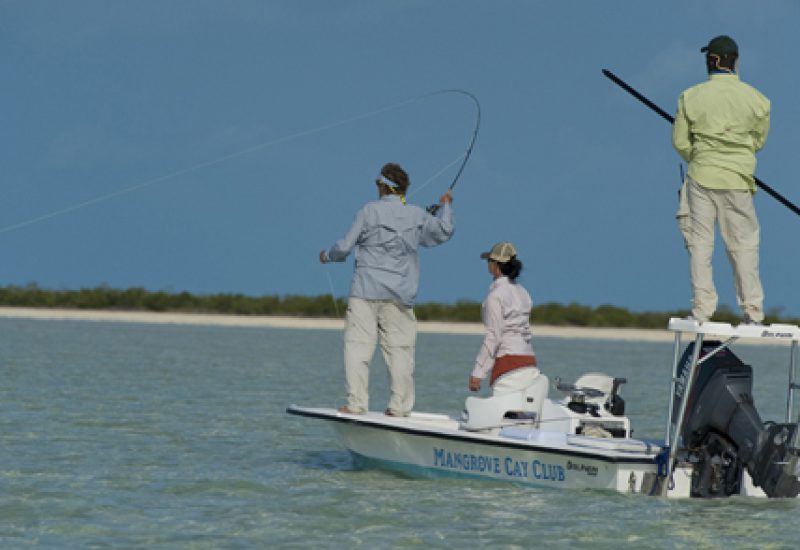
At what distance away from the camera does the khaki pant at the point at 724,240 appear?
9586 mm

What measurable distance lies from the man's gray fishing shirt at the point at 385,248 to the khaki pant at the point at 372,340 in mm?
100

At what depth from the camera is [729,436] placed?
31.8 feet

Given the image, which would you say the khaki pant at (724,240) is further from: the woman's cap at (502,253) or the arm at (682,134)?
the woman's cap at (502,253)

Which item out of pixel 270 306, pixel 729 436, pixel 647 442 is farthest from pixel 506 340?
pixel 270 306

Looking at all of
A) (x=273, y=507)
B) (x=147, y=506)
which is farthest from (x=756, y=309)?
(x=147, y=506)

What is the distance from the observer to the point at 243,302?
179ft

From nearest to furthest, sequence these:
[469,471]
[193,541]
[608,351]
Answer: [193,541]
[469,471]
[608,351]

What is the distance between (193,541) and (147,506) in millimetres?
1268

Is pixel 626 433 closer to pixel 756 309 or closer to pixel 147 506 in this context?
pixel 756 309

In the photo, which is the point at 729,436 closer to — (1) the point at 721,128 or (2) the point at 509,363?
(2) the point at 509,363

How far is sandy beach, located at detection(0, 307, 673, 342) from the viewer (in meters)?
49.6

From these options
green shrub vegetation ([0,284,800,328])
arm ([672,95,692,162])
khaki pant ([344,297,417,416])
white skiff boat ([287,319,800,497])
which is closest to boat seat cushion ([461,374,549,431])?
white skiff boat ([287,319,800,497])

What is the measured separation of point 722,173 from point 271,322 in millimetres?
41865

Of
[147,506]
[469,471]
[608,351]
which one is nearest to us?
[147,506]
